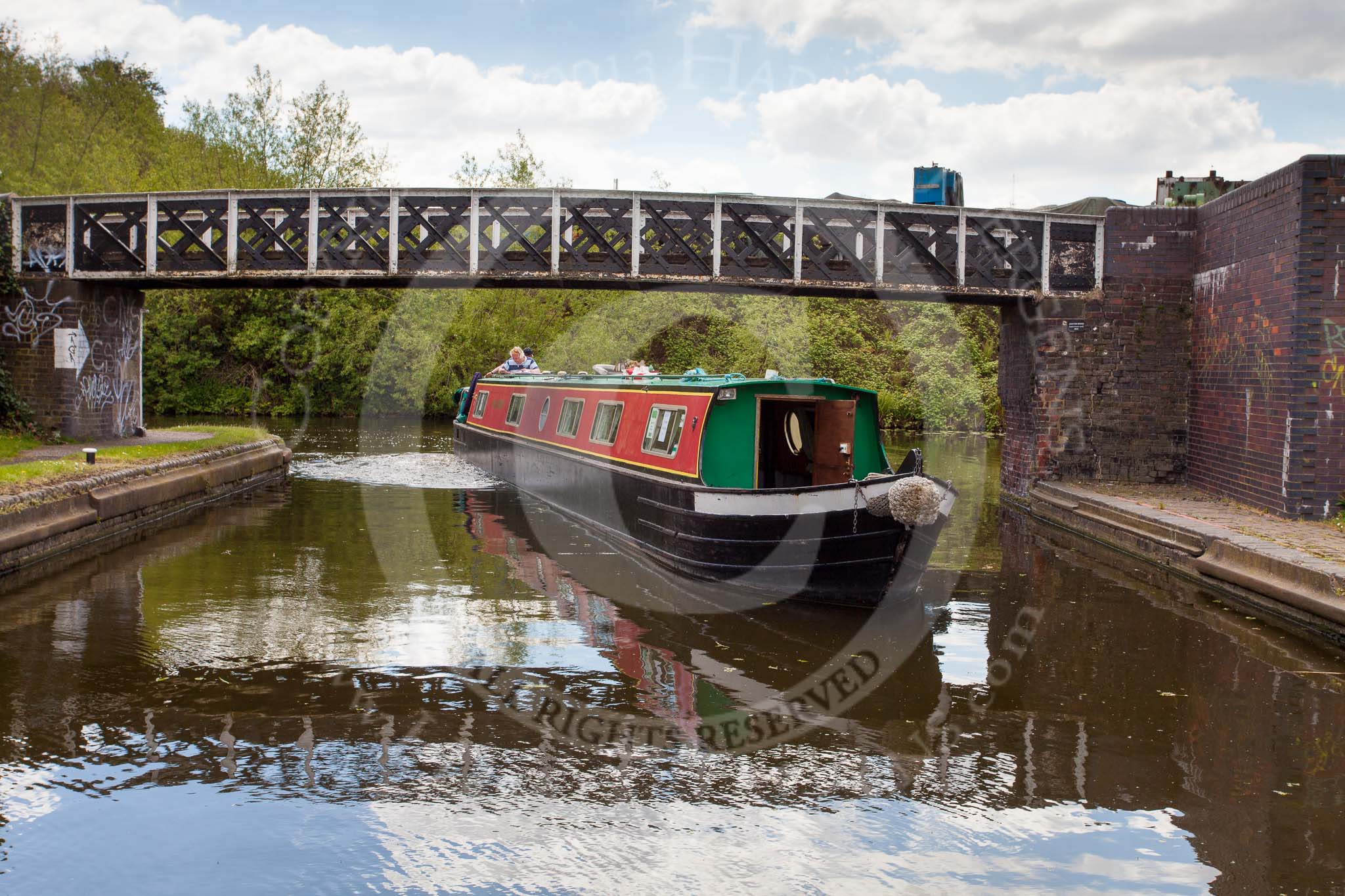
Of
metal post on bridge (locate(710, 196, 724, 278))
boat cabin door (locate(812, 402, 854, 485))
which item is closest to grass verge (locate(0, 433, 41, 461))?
metal post on bridge (locate(710, 196, 724, 278))

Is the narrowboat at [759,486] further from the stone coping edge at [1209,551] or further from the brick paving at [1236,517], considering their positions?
the brick paving at [1236,517]

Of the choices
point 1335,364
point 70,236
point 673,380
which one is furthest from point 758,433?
point 70,236

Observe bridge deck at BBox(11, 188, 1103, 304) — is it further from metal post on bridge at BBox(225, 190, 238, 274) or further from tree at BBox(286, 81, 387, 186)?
tree at BBox(286, 81, 387, 186)

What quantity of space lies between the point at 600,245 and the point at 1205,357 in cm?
866

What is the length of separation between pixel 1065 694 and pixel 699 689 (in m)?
2.34

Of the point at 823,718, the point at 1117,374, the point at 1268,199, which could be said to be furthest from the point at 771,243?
the point at 823,718

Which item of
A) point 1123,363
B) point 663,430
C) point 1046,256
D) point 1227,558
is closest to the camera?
point 1227,558

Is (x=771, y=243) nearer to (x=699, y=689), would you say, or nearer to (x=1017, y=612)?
(x=1017, y=612)

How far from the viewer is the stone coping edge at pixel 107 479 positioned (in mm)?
10234

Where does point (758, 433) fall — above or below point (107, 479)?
above

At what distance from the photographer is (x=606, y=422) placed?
13.8 meters

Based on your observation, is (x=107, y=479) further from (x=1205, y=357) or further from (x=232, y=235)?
(x=1205, y=357)

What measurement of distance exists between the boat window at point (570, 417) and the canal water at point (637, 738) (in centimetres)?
431

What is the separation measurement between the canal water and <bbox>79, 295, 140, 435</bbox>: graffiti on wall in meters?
7.27
